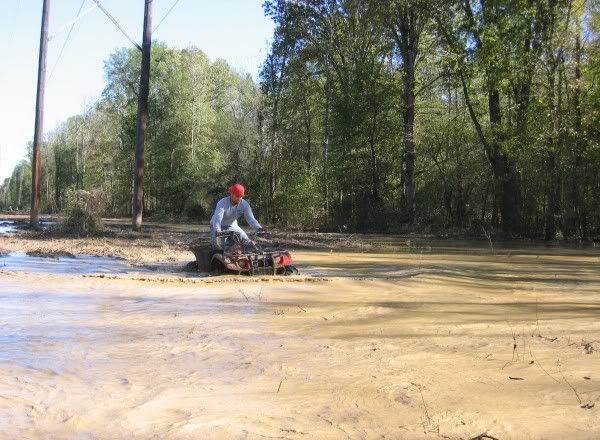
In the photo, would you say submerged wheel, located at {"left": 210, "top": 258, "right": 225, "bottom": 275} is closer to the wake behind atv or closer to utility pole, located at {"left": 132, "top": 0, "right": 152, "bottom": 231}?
the wake behind atv

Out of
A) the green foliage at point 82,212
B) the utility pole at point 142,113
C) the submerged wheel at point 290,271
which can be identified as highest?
the utility pole at point 142,113

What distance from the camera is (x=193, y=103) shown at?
53.9 meters

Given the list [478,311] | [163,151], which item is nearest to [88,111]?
[163,151]

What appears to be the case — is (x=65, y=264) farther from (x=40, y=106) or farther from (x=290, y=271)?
(x=40, y=106)

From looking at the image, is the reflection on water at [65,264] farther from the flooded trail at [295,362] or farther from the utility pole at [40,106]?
the utility pole at [40,106]

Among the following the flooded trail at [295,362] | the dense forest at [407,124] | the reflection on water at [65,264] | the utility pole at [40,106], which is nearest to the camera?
the flooded trail at [295,362]

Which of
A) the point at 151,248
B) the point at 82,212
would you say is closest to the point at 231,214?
the point at 151,248

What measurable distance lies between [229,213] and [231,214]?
46 millimetres

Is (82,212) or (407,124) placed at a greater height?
(407,124)

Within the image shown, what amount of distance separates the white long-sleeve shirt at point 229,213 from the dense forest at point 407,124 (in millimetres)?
10598

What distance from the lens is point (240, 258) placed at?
1119 cm

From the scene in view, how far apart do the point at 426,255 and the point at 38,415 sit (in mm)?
14508

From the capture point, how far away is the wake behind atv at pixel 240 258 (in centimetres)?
1119

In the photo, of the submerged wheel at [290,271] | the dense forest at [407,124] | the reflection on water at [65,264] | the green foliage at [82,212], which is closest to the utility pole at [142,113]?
the dense forest at [407,124]
